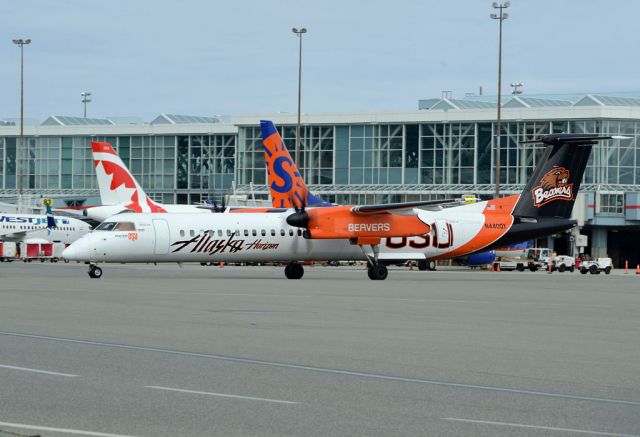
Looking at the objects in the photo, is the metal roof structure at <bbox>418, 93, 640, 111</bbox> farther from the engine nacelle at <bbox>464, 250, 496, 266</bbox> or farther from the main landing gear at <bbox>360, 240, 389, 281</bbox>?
the main landing gear at <bbox>360, 240, 389, 281</bbox>

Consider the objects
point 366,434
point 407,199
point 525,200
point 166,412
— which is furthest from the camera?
point 407,199

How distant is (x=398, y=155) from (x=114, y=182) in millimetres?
39678

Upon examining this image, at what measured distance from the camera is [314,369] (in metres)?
13.9

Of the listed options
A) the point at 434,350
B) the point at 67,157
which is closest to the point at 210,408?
the point at 434,350

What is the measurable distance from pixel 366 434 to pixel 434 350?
7030 mm

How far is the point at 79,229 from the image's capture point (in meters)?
84.2

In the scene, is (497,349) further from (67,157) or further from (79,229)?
(67,157)

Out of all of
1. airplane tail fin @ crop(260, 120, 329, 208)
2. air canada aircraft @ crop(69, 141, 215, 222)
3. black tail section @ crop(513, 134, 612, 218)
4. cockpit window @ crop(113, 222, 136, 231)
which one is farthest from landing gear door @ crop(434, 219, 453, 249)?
air canada aircraft @ crop(69, 141, 215, 222)

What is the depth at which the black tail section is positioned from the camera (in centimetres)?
4747

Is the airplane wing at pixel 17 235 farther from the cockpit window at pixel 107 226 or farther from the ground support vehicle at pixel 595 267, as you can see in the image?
the ground support vehicle at pixel 595 267

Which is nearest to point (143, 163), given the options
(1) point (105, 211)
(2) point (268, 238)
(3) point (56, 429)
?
(1) point (105, 211)

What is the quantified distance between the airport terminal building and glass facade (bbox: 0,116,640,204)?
0.10m

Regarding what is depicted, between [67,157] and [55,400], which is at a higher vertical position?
[67,157]

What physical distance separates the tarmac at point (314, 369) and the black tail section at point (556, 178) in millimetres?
20455
